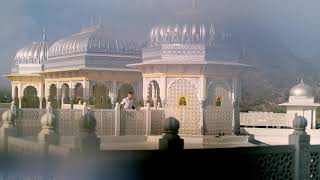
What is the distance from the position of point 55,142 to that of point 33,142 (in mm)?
332

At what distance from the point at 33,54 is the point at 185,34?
9288 mm

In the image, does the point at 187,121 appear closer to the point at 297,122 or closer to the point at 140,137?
the point at 140,137

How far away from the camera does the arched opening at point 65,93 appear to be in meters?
16.5

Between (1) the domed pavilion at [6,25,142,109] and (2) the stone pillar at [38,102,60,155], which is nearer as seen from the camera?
(2) the stone pillar at [38,102,60,155]

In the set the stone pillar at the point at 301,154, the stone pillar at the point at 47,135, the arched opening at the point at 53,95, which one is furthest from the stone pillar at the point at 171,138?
the arched opening at the point at 53,95

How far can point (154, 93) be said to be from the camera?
13727 mm

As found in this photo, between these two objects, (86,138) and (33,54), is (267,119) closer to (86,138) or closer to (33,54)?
(33,54)

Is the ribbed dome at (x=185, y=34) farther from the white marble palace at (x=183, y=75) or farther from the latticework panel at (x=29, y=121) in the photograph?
the latticework panel at (x=29, y=121)

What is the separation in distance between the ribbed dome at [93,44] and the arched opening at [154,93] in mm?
3027

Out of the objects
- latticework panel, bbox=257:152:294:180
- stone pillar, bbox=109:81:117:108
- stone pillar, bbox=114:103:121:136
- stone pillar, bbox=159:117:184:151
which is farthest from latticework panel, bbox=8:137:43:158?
stone pillar, bbox=109:81:117:108

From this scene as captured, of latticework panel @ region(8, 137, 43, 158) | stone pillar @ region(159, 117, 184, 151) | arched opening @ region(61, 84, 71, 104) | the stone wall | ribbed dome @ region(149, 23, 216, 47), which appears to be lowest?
the stone wall

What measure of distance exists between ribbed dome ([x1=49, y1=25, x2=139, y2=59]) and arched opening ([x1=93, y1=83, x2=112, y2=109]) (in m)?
1.17

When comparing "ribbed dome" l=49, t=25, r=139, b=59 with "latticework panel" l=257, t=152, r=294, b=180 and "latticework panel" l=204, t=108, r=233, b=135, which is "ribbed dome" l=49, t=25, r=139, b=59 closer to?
"latticework panel" l=204, t=108, r=233, b=135

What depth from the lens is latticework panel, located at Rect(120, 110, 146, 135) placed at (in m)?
11.8
